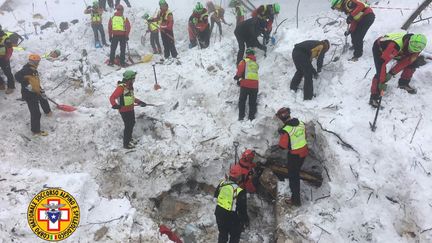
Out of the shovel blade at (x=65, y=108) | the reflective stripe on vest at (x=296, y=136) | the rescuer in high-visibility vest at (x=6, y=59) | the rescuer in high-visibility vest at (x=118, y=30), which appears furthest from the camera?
the rescuer in high-visibility vest at (x=118, y=30)

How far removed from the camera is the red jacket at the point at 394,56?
6727mm

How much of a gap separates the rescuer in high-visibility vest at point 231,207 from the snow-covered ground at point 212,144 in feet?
2.45

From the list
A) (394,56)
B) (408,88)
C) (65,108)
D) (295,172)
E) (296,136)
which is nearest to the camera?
(296,136)

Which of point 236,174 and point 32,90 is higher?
point 32,90

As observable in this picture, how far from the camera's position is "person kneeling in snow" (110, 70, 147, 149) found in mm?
7551

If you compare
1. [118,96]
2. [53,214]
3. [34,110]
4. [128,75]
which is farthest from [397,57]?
[34,110]

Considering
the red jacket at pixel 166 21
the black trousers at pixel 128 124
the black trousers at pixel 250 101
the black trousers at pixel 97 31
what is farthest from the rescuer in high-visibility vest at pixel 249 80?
the black trousers at pixel 97 31

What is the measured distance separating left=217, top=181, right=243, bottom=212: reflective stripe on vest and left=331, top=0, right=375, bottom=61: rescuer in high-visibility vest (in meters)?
4.28

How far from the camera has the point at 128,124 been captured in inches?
311

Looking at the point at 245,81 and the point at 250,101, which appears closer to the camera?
the point at 245,81

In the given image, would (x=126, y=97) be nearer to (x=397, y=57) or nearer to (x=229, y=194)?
(x=229, y=194)

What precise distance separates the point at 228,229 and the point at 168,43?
6245 mm

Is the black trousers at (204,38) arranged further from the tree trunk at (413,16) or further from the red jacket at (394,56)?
the red jacket at (394,56)

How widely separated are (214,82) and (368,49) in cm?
368
